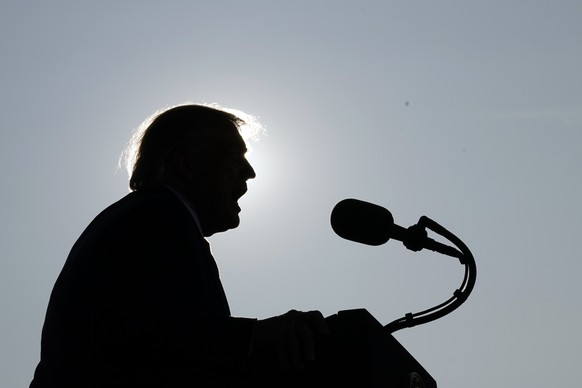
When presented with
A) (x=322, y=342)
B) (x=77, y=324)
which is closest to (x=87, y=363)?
(x=77, y=324)

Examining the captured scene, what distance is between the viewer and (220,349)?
214 cm

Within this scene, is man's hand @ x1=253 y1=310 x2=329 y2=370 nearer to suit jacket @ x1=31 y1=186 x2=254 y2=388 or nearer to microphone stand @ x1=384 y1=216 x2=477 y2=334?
suit jacket @ x1=31 y1=186 x2=254 y2=388

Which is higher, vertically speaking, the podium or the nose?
the nose

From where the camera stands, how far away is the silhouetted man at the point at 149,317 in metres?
2.15

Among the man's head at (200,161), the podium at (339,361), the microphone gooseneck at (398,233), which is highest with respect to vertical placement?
the man's head at (200,161)

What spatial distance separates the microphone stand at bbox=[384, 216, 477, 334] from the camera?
277 cm

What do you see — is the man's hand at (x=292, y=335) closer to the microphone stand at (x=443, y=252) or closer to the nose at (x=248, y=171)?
the microphone stand at (x=443, y=252)

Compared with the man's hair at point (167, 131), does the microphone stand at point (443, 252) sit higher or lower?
lower

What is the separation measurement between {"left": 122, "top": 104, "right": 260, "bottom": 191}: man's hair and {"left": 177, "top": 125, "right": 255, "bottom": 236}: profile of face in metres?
0.06

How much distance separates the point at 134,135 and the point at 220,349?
1.81 meters

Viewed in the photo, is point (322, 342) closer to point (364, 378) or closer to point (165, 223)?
point (364, 378)

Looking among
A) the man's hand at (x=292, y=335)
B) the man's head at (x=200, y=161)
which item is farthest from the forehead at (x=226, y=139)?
the man's hand at (x=292, y=335)

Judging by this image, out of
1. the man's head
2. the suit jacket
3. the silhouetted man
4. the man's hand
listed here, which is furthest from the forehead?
the man's hand

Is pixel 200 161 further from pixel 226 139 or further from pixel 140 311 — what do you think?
pixel 140 311
